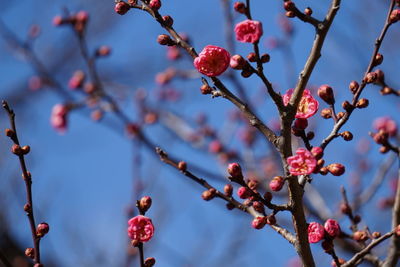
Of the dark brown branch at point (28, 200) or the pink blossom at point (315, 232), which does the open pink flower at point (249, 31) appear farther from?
the dark brown branch at point (28, 200)

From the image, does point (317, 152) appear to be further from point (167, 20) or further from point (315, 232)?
point (167, 20)

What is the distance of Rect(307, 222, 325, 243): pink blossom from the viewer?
1.77m

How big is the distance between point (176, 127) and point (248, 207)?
321 cm

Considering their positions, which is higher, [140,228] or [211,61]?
[211,61]

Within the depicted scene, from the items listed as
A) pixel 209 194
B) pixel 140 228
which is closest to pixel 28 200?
pixel 140 228

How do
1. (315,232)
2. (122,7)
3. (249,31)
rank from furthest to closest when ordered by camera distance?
(122,7) → (315,232) → (249,31)

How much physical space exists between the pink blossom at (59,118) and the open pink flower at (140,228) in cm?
283

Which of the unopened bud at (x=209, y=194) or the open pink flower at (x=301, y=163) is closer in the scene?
the open pink flower at (x=301, y=163)

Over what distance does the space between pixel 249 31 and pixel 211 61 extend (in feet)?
0.57

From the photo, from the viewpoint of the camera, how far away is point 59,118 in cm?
466

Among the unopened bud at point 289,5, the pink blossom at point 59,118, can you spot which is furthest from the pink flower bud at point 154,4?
the pink blossom at point 59,118

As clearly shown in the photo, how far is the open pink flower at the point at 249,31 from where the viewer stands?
164 cm

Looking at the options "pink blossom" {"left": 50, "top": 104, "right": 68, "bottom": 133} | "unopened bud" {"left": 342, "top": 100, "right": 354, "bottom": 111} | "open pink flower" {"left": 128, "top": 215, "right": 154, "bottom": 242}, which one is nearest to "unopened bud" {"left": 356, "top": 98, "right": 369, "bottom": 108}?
"unopened bud" {"left": 342, "top": 100, "right": 354, "bottom": 111}

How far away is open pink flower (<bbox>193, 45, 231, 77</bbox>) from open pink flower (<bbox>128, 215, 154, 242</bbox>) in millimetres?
633
